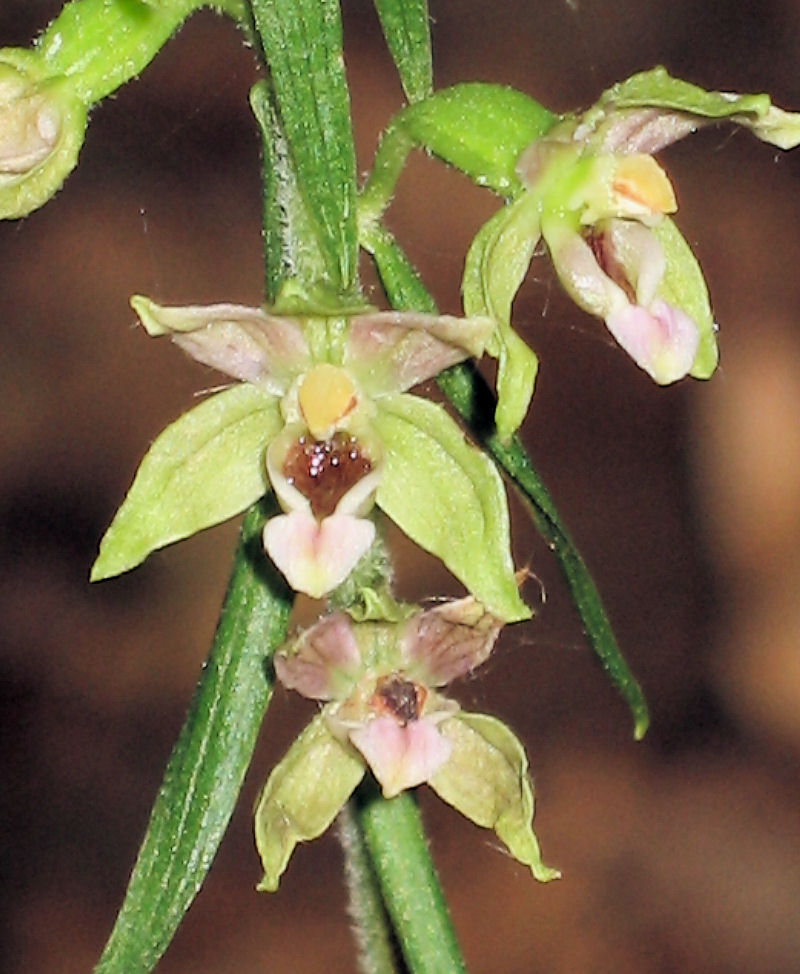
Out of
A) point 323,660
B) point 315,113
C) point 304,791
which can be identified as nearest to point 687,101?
point 315,113

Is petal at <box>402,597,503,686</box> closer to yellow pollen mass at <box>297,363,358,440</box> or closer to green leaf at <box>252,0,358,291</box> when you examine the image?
yellow pollen mass at <box>297,363,358,440</box>

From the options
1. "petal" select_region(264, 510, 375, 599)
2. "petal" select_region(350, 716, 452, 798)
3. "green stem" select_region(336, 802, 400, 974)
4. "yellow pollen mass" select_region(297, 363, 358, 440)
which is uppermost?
"yellow pollen mass" select_region(297, 363, 358, 440)

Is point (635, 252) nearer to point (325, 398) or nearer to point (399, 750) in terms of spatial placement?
point (325, 398)

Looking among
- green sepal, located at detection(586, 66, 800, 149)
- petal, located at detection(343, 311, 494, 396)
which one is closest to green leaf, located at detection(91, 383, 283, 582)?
petal, located at detection(343, 311, 494, 396)

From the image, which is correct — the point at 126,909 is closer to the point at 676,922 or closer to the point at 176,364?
the point at 676,922

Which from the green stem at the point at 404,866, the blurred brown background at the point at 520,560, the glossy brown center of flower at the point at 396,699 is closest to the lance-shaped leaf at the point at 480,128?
the glossy brown center of flower at the point at 396,699

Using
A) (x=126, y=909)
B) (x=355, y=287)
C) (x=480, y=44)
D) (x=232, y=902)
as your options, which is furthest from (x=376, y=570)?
(x=480, y=44)

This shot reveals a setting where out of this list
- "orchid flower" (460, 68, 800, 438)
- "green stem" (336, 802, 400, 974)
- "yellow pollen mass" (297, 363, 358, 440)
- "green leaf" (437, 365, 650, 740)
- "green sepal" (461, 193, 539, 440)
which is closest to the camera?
"green sepal" (461, 193, 539, 440)
